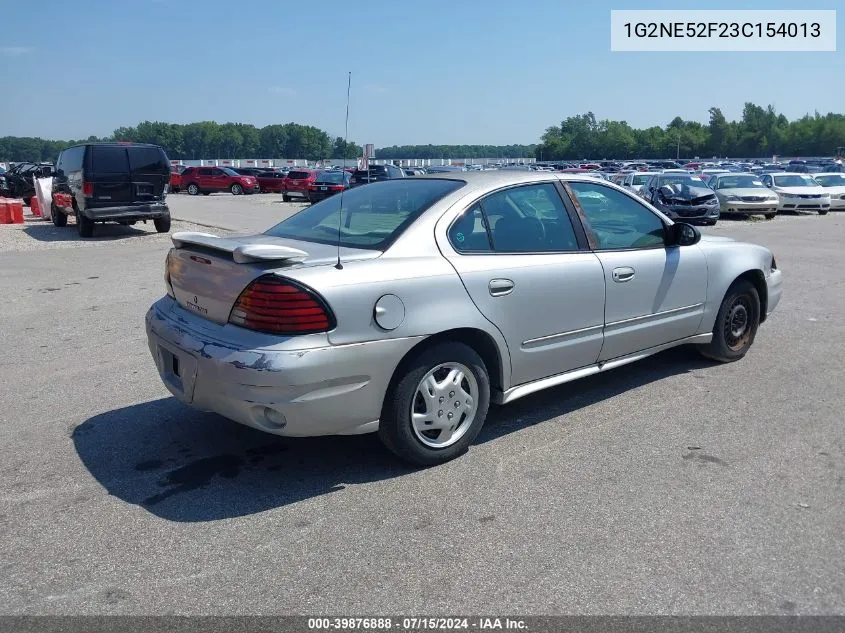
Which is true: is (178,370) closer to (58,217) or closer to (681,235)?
(681,235)

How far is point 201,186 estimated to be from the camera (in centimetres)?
4081

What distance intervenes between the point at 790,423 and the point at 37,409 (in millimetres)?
4989

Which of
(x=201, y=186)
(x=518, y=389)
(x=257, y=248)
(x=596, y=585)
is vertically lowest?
(x=596, y=585)

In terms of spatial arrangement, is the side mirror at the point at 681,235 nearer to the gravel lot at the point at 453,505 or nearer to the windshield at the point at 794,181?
the gravel lot at the point at 453,505

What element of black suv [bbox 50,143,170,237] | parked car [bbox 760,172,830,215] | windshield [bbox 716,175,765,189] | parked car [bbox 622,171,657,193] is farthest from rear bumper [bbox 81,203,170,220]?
parked car [bbox 760,172,830,215]

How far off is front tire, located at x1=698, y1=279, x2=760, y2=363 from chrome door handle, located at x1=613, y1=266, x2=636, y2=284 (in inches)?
49.6

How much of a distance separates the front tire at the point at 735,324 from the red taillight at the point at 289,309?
3588 millimetres

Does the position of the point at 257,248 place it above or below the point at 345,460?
above

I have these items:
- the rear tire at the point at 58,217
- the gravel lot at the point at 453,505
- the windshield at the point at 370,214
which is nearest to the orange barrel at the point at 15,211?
the rear tire at the point at 58,217

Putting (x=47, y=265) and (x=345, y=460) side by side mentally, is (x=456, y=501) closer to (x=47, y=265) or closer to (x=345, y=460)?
(x=345, y=460)

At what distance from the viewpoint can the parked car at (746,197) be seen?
24.0 m

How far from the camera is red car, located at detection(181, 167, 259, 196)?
133 ft

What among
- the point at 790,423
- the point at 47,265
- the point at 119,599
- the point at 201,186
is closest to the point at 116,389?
the point at 119,599

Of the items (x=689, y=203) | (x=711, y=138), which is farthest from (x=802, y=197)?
(x=711, y=138)
